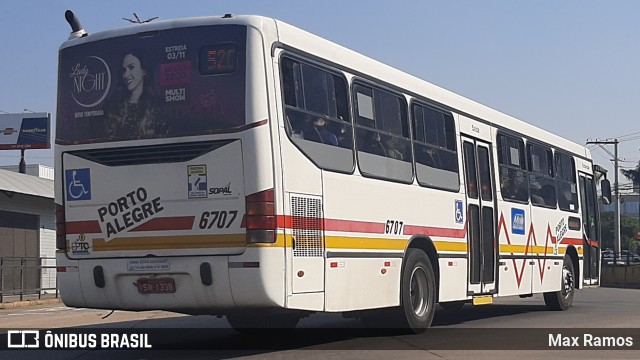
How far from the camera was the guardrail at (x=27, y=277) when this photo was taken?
28.9 m

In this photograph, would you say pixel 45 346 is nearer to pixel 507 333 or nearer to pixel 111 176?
pixel 111 176

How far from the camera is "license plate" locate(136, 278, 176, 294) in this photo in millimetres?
10266

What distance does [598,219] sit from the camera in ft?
74.3

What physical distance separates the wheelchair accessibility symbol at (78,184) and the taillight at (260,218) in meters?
2.05

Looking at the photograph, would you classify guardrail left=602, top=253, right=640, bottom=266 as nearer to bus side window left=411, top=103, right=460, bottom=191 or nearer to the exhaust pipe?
bus side window left=411, top=103, right=460, bottom=191

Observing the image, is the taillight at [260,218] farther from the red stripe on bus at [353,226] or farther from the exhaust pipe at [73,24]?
the exhaust pipe at [73,24]

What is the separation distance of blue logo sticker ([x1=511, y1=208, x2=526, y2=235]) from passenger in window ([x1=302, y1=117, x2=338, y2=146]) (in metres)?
6.63

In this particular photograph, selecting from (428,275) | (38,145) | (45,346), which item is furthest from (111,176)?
(38,145)

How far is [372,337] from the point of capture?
511 inches

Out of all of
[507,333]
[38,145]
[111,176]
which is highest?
[38,145]

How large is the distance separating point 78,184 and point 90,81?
1.16 meters

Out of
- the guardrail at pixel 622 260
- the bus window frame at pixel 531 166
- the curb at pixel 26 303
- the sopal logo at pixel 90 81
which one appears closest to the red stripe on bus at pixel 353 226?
the sopal logo at pixel 90 81

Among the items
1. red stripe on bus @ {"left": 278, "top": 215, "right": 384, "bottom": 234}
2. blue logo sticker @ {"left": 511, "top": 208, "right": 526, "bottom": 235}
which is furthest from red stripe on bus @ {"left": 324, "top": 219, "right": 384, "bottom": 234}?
blue logo sticker @ {"left": 511, "top": 208, "right": 526, "bottom": 235}

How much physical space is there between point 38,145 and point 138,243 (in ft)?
168
